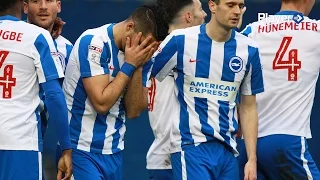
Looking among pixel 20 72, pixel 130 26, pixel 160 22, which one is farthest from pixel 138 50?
pixel 20 72

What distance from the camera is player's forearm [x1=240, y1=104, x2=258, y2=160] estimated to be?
6949 millimetres

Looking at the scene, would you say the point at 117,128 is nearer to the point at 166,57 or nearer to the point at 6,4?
the point at 166,57

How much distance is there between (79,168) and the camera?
6.81 m

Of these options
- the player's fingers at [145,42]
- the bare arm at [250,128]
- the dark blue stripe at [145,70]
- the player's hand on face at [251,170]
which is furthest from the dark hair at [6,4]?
the player's hand on face at [251,170]

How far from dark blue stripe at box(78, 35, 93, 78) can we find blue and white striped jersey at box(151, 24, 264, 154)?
0.57 metres

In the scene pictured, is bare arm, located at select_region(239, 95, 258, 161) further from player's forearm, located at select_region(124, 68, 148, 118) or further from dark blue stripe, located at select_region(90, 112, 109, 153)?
dark blue stripe, located at select_region(90, 112, 109, 153)

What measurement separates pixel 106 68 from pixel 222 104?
0.88 metres

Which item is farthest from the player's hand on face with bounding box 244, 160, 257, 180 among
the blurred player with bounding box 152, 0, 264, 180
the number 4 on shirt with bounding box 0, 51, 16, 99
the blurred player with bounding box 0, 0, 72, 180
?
the number 4 on shirt with bounding box 0, 51, 16, 99

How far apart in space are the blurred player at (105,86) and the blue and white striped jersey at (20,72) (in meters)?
0.53

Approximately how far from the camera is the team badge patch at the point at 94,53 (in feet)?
22.1

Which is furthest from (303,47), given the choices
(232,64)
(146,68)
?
(146,68)

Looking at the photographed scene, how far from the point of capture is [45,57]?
6.18 metres

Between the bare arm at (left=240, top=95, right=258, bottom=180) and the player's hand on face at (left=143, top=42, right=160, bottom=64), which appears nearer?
the player's hand on face at (left=143, top=42, right=160, bottom=64)

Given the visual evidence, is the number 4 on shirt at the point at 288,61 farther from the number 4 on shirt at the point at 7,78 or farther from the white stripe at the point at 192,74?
the number 4 on shirt at the point at 7,78
